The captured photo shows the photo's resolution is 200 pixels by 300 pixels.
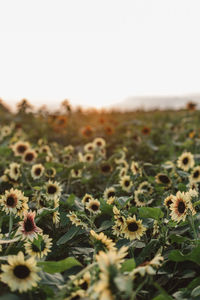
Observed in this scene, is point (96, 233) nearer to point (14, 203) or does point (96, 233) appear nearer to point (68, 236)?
point (68, 236)

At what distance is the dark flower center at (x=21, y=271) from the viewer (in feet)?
4.00

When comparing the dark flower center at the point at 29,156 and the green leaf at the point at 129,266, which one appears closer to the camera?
the green leaf at the point at 129,266

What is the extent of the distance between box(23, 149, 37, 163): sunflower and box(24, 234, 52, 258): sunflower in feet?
6.17

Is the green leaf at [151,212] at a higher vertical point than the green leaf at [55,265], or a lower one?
higher

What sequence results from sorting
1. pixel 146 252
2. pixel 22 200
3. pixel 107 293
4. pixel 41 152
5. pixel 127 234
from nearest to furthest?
pixel 107 293 < pixel 146 252 < pixel 127 234 < pixel 22 200 < pixel 41 152

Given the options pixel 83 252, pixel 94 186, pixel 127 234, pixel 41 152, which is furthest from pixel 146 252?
pixel 41 152

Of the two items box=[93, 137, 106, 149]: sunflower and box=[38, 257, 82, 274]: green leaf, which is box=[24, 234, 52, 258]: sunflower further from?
box=[93, 137, 106, 149]: sunflower

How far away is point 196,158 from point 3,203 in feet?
8.21

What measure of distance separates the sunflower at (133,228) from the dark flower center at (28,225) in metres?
0.46

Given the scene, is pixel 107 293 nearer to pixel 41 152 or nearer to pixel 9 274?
pixel 9 274

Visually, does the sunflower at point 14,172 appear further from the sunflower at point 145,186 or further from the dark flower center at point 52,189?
the sunflower at point 145,186

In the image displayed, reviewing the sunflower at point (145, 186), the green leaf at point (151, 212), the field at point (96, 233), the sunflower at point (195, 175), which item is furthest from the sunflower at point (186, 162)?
the green leaf at point (151, 212)

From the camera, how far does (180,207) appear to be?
1.83m

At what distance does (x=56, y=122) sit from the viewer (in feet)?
17.6
